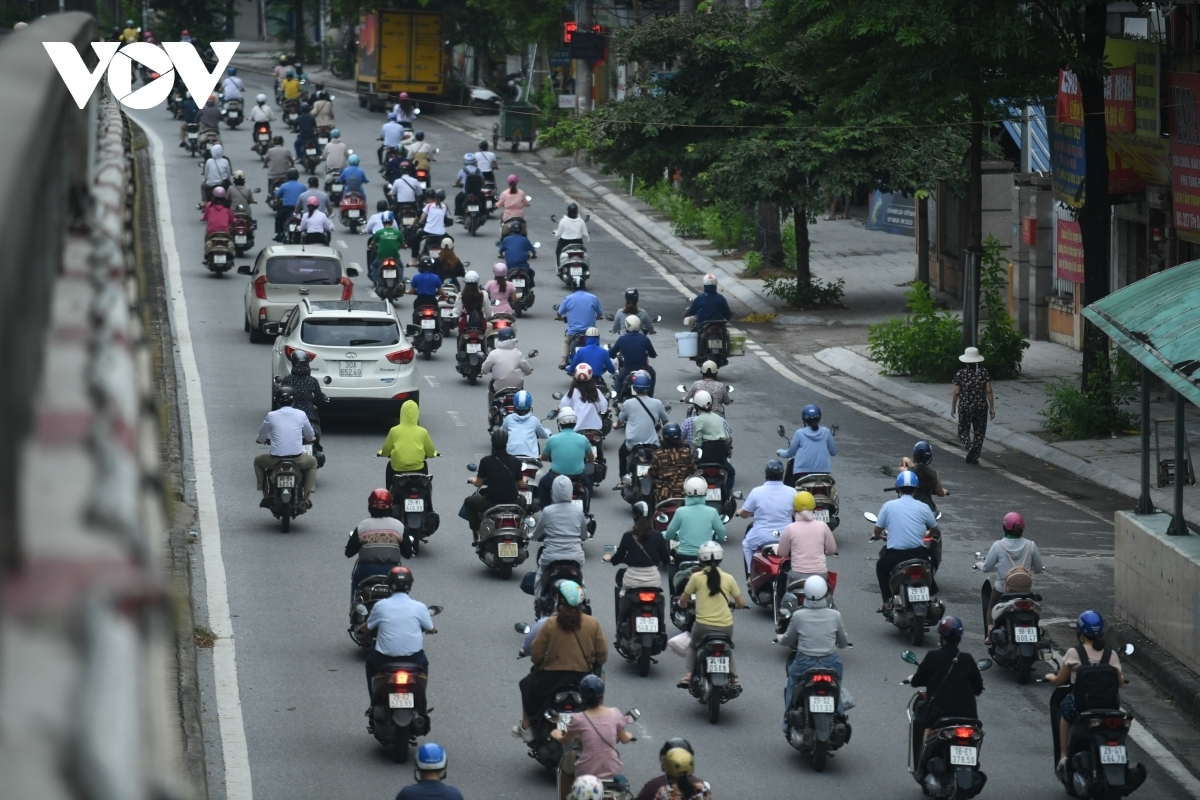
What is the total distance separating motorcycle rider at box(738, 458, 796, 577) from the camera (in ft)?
54.0

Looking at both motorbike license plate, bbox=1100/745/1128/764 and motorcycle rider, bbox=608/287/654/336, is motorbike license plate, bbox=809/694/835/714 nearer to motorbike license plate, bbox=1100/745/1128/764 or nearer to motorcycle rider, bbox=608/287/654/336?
motorbike license plate, bbox=1100/745/1128/764

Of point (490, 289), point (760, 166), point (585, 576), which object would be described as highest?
point (760, 166)

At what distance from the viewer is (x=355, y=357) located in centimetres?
2289

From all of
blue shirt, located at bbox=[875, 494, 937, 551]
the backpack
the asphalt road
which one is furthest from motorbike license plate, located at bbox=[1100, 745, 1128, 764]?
blue shirt, located at bbox=[875, 494, 937, 551]

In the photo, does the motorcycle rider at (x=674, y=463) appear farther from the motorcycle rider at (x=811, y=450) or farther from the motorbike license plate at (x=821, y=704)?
the motorbike license plate at (x=821, y=704)

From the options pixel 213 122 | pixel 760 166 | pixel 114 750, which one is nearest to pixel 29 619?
pixel 114 750

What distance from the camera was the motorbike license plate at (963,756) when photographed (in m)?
12.0

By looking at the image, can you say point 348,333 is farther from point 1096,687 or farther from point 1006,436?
point 1096,687

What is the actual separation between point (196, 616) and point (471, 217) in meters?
25.5

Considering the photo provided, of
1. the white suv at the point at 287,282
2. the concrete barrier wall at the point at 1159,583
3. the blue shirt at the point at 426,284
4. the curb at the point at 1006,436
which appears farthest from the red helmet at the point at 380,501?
the blue shirt at the point at 426,284

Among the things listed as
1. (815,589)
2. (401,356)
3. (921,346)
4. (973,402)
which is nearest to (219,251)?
(401,356)

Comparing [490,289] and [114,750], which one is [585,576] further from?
[114,750]

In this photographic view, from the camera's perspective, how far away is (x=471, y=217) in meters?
40.6

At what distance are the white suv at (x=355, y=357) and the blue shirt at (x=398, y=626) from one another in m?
10.1
